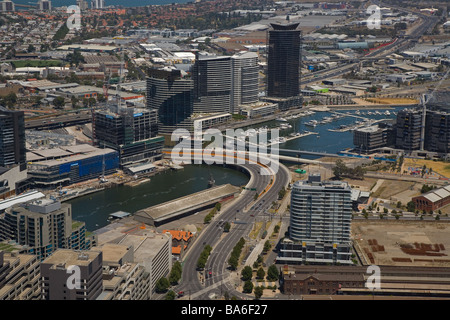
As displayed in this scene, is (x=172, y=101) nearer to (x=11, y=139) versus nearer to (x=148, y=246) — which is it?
(x=11, y=139)

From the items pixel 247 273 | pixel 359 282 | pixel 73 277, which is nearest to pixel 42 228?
pixel 73 277

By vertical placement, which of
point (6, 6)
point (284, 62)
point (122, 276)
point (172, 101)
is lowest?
point (122, 276)

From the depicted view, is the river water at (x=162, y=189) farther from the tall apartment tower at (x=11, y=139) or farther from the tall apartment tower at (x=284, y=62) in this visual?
the tall apartment tower at (x=284, y=62)

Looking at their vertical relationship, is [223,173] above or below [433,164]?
below

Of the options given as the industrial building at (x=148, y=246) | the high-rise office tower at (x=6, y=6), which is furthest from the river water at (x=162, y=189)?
the high-rise office tower at (x=6, y=6)

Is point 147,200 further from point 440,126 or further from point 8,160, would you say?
point 440,126
